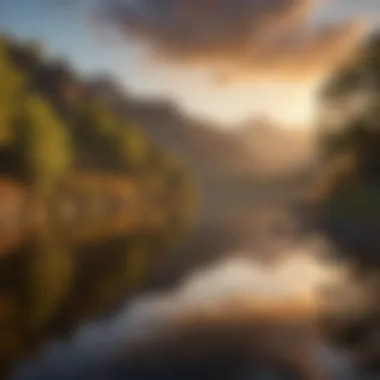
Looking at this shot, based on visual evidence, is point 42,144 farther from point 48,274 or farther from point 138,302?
point 138,302

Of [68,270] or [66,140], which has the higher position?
[66,140]

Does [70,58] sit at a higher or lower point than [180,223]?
higher

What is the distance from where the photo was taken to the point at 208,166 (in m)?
1.39

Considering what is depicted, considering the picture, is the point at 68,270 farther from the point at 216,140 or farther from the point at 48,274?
the point at 216,140

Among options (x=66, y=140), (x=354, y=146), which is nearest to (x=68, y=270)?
(x=66, y=140)

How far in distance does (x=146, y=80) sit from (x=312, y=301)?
1.74ft

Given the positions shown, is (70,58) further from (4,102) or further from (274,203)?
(274,203)

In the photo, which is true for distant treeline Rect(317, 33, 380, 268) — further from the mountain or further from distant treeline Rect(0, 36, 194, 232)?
distant treeline Rect(0, 36, 194, 232)

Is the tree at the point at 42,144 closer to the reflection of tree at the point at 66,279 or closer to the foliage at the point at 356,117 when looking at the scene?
the reflection of tree at the point at 66,279

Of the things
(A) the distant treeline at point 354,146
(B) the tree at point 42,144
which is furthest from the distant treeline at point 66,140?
(A) the distant treeline at point 354,146

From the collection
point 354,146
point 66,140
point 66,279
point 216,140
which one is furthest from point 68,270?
point 354,146

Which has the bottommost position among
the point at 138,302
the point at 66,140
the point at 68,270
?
the point at 138,302

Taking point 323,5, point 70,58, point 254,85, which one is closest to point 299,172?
point 254,85

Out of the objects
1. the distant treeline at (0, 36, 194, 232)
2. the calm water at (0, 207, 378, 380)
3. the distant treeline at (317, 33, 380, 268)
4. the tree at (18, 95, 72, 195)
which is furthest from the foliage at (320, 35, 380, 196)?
the tree at (18, 95, 72, 195)
